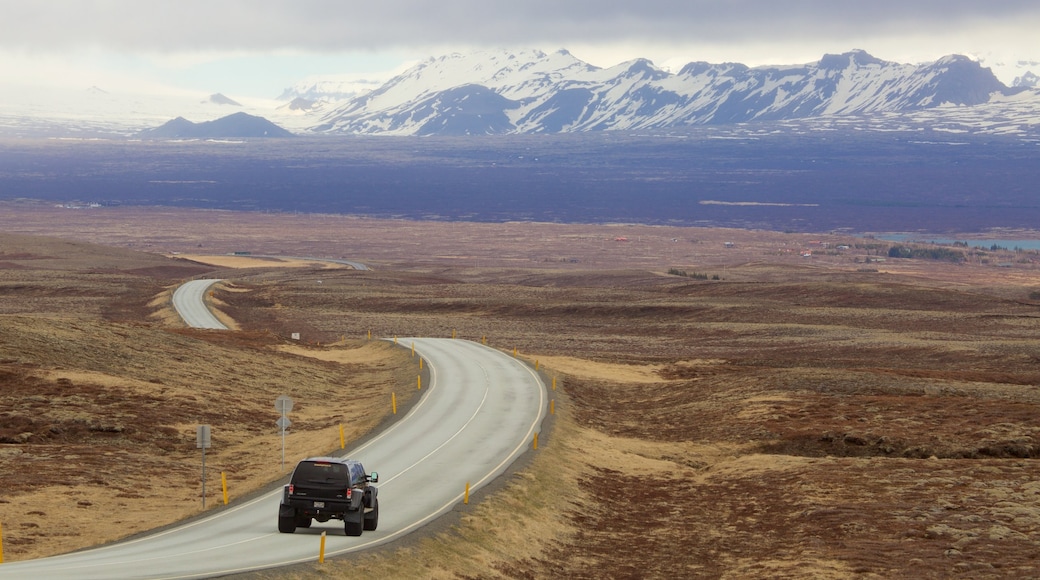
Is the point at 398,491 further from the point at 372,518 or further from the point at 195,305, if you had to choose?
the point at 195,305

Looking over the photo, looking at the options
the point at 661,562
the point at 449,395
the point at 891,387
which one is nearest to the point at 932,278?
the point at 891,387

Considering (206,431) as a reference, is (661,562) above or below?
below

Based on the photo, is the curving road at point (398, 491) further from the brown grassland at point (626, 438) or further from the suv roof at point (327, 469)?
the suv roof at point (327, 469)

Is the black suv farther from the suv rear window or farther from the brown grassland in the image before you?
the brown grassland

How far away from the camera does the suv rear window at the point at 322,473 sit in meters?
28.2

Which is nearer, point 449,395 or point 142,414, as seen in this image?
point 142,414

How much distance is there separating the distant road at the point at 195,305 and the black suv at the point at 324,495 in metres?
56.1

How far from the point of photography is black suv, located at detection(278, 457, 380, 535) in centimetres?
2822

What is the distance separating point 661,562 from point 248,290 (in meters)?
Answer: 92.5

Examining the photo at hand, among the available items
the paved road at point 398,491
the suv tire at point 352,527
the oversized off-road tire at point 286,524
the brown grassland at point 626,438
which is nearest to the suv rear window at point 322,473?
the oversized off-road tire at point 286,524

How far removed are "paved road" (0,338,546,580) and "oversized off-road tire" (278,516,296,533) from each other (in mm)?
146

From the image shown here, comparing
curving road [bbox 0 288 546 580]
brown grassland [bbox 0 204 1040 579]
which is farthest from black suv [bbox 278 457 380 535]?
brown grassland [bbox 0 204 1040 579]

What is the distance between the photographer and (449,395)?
175 ft

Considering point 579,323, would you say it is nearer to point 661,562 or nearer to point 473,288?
point 473,288
